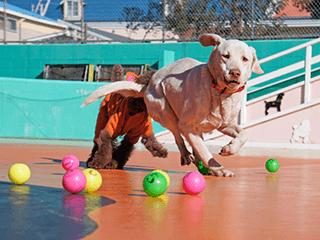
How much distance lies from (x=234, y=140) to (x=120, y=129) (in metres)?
1.84

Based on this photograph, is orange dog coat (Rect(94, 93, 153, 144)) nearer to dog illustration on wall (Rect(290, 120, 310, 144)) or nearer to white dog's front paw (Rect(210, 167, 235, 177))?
white dog's front paw (Rect(210, 167, 235, 177))

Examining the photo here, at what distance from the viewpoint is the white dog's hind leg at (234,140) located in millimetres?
5270

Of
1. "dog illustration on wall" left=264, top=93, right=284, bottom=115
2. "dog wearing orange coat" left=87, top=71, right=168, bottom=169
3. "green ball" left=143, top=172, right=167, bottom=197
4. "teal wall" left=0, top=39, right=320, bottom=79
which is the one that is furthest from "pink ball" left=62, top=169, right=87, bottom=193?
"teal wall" left=0, top=39, right=320, bottom=79

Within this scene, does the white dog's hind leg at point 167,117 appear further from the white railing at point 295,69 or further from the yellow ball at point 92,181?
the white railing at point 295,69

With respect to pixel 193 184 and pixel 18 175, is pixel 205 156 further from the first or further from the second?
pixel 18 175

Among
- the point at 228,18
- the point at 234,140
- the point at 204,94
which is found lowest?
the point at 234,140

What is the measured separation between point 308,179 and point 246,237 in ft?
10.7

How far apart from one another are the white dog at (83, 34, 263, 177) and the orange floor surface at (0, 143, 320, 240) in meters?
0.52

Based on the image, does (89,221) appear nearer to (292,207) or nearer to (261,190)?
(292,207)

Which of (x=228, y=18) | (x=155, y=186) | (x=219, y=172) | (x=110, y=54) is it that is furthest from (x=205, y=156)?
(x=110, y=54)

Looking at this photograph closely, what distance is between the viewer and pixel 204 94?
538 cm

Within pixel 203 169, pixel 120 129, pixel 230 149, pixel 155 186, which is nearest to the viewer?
pixel 155 186

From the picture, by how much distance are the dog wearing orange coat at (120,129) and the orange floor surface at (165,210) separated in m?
0.81

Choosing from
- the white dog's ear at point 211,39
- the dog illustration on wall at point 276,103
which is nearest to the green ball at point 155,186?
the white dog's ear at point 211,39
